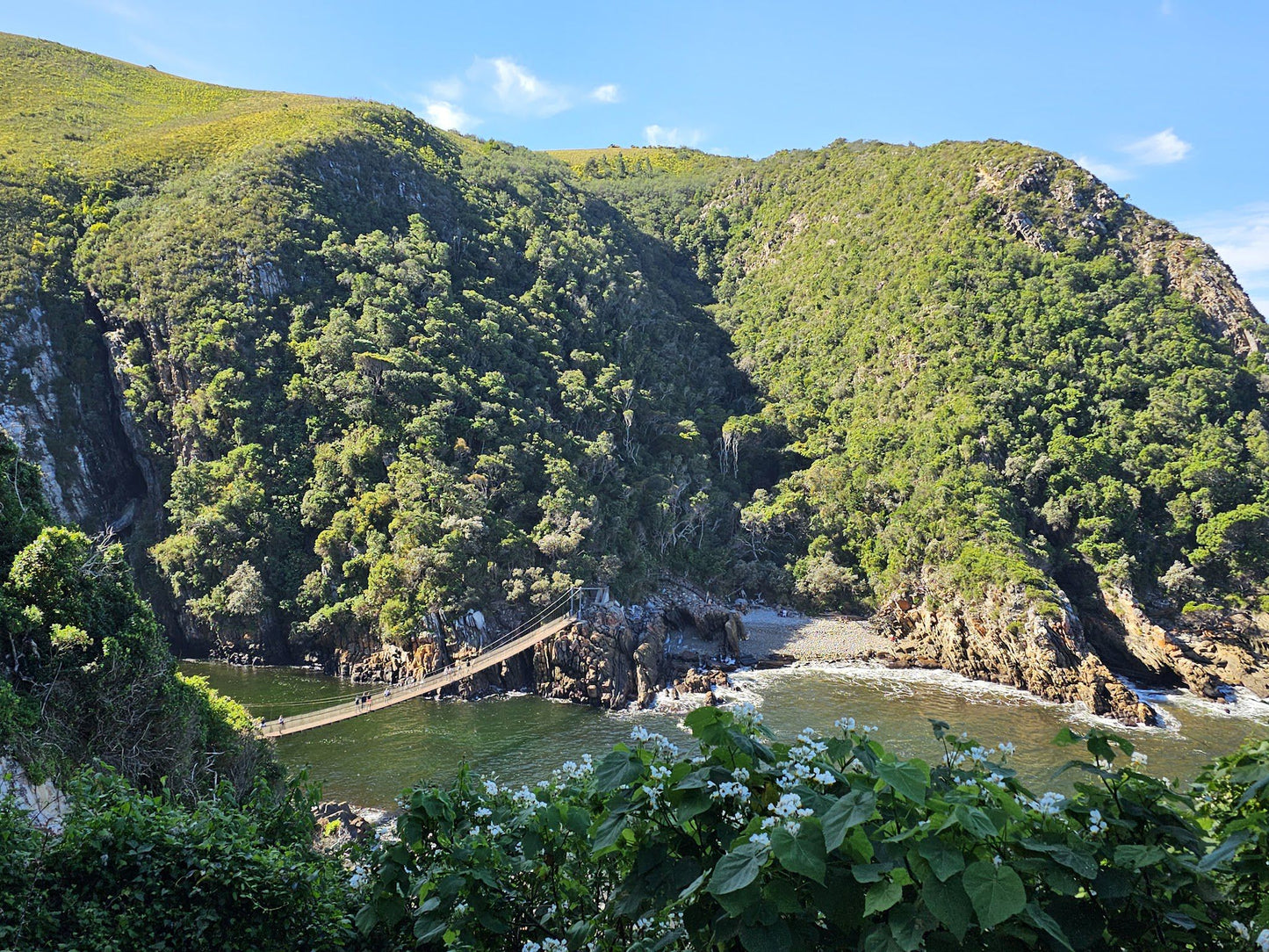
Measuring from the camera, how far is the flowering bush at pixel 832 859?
1.67m

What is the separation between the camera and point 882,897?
63.1 inches

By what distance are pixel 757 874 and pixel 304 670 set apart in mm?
27555

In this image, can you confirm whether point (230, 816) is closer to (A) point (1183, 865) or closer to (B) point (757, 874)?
(B) point (757, 874)

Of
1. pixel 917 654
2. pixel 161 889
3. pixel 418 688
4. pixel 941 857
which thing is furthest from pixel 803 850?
pixel 917 654

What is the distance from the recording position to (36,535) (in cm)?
1053

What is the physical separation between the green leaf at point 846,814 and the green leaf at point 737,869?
0.17m

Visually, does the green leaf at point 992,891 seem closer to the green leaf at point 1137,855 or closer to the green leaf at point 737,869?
the green leaf at point 1137,855

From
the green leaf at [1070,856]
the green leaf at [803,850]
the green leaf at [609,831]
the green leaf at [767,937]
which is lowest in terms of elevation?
the green leaf at [767,937]

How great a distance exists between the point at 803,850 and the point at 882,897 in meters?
0.19

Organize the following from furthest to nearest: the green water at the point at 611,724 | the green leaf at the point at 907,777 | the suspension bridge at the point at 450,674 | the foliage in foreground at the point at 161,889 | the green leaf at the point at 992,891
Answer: the suspension bridge at the point at 450,674, the green water at the point at 611,724, the foliage in foreground at the point at 161,889, the green leaf at the point at 907,777, the green leaf at the point at 992,891

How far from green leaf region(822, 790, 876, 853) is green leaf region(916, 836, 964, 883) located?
15cm

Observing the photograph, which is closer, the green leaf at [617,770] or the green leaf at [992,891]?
the green leaf at [992,891]

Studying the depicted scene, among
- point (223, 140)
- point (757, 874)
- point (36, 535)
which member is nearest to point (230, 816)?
point (757, 874)

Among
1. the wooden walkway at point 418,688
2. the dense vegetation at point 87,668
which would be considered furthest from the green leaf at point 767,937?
the wooden walkway at point 418,688
